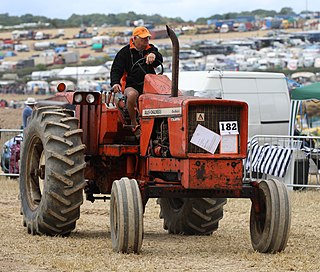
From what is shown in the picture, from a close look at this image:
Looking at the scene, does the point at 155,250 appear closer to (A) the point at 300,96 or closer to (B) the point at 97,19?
(A) the point at 300,96

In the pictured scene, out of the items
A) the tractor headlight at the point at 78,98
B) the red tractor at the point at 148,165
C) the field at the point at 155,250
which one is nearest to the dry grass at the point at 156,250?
the field at the point at 155,250

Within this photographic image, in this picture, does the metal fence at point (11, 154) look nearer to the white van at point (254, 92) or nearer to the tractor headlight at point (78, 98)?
the white van at point (254, 92)

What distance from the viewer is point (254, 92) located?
72.4ft

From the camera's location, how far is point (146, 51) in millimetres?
11773

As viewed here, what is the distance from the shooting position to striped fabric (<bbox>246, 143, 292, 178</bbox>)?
60.5 feet

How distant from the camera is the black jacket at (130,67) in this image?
11.6 metres

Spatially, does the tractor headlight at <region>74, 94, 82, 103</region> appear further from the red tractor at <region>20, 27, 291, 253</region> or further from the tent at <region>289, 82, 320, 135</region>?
the tent at <region>289, 82, 320, 135</region>

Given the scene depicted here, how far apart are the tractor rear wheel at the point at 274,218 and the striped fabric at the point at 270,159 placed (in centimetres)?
807

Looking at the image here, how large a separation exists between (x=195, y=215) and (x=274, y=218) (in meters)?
1.91

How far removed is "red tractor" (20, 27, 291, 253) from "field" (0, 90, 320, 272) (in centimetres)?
25

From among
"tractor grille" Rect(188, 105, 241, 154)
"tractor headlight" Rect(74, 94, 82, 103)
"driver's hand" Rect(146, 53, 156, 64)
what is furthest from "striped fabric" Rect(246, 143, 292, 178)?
"tractor grille" Rect(188, 105, 241, 154)

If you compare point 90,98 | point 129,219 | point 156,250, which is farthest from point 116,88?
point 129,219

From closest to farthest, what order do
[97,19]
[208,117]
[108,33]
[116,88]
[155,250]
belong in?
[208,117] < [155,250] < [116,88] < [108,33] < [97,19]

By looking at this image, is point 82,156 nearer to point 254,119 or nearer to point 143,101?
point 143,101
